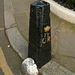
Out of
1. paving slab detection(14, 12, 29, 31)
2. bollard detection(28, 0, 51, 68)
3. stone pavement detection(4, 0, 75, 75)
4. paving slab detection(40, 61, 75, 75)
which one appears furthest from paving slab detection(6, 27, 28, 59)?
paving slab detection(40, 61, 75, 75)

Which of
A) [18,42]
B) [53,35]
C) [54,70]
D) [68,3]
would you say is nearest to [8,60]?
[18,42]

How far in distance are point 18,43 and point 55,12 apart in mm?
1903

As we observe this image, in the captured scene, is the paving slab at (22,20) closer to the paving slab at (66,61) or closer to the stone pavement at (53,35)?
the stone pavement at (53,35)

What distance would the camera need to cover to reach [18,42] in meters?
3.24

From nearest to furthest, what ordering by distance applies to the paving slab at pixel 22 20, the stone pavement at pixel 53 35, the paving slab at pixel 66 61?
1. the paving slab at pixel 66 61
2. the stone pavement at pixel 53 35
3. the paving slab at pixel 22 20

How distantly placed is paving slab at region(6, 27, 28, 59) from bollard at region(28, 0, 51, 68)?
18.5 inches

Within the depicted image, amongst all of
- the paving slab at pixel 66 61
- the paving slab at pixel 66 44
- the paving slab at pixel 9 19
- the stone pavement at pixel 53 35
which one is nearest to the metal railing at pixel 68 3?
the stone pavement at pixel 53 35

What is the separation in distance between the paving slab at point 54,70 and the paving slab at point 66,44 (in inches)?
19.2

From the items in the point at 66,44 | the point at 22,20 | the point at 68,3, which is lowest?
the point at 66,44

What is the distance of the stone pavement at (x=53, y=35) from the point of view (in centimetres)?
278

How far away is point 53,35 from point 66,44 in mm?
487

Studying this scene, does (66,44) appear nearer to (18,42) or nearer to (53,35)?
(53,35)

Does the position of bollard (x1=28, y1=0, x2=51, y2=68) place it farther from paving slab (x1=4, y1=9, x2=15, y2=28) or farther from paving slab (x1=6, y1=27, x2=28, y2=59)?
paving slab (x1=4, y1=9, x2=15, y2=28)

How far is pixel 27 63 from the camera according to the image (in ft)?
7.72
